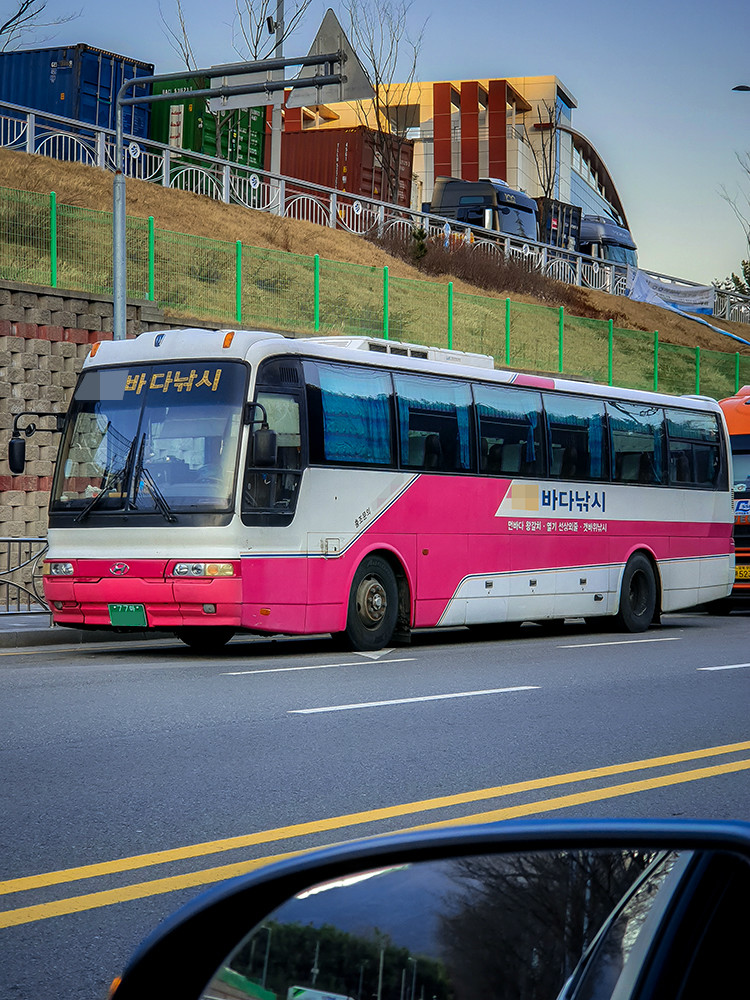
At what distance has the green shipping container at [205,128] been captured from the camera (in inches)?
1572

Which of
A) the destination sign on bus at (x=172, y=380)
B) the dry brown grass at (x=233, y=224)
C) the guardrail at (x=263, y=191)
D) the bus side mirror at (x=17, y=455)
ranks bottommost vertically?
the bus side mirror at (x=17, y=455)

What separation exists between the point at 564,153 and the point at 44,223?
228 ft

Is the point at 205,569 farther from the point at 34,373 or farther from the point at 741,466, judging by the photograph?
the point at 741,466

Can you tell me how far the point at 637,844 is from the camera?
1587 mm

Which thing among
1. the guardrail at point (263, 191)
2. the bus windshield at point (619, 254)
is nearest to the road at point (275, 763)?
the guardrail at point (263, 191)

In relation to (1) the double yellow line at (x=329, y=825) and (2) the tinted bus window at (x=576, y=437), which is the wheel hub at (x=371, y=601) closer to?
(2) the tinted bus window at (x=576, y=437)

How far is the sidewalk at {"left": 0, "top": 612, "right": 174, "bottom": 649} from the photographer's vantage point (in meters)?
15.1

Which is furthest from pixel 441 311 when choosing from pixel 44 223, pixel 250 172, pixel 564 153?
pixel 564 153

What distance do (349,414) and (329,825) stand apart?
358 inches

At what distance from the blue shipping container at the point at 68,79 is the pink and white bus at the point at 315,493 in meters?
21.4

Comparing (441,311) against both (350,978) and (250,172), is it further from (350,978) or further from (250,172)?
(350,978)

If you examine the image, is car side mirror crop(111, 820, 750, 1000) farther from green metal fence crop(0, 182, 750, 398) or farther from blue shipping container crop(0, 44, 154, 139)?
blue shipping container crop(0, 44, 154, 139)

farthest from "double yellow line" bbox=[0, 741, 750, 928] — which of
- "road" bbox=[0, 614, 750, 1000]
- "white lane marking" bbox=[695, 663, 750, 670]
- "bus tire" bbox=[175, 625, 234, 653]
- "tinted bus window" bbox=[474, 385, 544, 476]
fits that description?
"tinted bus window" bbox=[474, 385, 544, 476]

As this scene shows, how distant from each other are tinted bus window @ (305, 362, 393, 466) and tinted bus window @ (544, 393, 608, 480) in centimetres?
343
